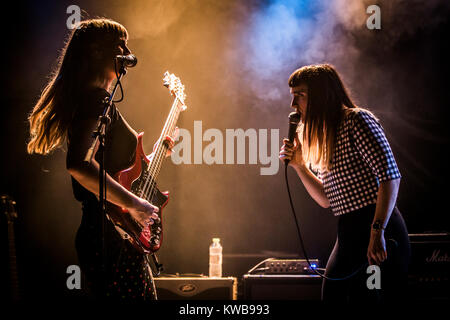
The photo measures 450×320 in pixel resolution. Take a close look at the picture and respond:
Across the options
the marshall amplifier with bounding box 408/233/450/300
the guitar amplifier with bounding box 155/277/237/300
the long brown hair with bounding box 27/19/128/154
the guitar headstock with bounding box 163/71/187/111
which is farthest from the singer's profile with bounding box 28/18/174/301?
the marshall amplifier with bounding box 408/233/450/300

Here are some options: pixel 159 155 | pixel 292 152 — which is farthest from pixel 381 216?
pixel 159 155

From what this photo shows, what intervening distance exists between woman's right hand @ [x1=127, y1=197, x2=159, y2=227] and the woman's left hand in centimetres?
113

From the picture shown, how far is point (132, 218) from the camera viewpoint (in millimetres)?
2012

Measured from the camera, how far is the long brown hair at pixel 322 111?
2246 millimetres

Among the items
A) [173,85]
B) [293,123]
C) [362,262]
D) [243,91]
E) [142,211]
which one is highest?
[243,91]

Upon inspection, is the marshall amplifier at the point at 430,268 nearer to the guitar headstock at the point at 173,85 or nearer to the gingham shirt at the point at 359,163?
the gingham shirt at the point at 359,163

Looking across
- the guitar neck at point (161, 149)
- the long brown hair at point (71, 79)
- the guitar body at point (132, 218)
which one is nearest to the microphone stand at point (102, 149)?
the guitar body at point (132, 218)

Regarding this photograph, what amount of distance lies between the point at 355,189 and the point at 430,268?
159cm

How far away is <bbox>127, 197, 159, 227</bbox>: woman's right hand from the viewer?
6.31 feet

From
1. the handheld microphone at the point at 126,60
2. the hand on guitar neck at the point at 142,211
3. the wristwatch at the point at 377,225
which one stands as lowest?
the wristwatch at the point at 377,225

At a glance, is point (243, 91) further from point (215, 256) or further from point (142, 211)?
point (142, 211)

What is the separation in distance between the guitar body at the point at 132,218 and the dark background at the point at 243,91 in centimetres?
185

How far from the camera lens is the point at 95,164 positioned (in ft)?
6.02

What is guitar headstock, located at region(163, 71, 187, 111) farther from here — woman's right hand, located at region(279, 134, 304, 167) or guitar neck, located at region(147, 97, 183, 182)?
woman's right hand, located at region(279, 134, 304, 167)
